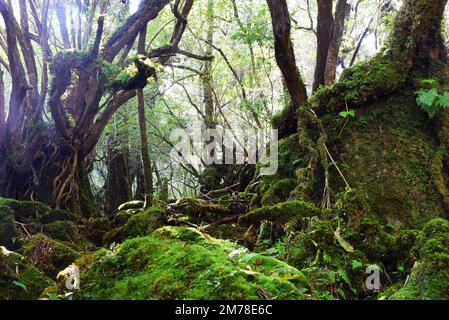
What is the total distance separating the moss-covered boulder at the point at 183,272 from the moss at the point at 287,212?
1.46 meters

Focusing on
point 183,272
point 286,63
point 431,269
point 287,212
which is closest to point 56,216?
point 287,212

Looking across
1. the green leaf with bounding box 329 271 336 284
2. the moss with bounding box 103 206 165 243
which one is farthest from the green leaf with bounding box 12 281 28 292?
the green leaf with bounding box 329 271 336 284

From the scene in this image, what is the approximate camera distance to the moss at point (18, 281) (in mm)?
3561

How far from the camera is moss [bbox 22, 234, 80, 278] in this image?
4.59 metres

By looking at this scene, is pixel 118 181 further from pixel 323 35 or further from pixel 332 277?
pixel 332 277

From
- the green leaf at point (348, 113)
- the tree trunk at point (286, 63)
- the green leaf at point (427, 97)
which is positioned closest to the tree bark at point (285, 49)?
the tree trunk at point (286, 63)

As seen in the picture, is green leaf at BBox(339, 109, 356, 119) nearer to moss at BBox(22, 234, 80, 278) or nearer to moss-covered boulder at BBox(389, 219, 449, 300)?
moss-covered boulder at BBox(389, 219, 449, 300)

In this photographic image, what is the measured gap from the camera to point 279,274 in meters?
2.78

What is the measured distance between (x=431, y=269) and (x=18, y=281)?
3.52 meters

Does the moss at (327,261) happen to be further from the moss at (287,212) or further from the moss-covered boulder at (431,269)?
the moss-covered boulder at (431,269)

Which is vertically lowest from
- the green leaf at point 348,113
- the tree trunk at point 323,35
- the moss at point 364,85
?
the green leaf at point 348,113
